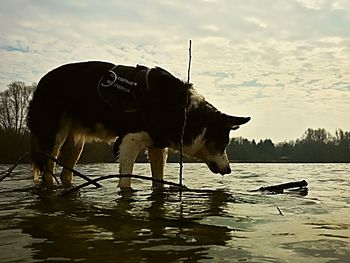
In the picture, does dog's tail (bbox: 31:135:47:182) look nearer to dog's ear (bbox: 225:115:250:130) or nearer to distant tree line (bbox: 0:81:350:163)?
dog's ear (bbox: 225:115:250:130)

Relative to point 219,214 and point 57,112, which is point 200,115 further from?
point 219,214

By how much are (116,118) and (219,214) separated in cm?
382

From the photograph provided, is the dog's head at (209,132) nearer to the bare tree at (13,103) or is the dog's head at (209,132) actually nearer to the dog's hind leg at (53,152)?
the dog's hind leg at (53,152)

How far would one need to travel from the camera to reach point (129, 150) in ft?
25.1

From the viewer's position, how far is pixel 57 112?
8469 mm

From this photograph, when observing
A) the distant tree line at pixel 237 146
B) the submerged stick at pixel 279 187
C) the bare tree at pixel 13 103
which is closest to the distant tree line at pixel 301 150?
the distant tree line at pixel 237 146

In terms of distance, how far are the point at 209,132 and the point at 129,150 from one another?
4.76 ft

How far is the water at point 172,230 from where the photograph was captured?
2869 mm

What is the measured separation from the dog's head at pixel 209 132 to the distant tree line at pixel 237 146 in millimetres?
20918

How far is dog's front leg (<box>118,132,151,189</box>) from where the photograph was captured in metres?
7.61

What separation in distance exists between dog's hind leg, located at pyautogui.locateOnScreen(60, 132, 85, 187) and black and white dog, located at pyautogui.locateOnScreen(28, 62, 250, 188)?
28 millimetres

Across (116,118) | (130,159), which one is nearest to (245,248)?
(130,159)

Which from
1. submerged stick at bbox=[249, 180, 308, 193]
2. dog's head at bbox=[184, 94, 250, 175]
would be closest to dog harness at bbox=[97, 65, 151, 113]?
dog's head at bbox=[184, 94, 250, 175]

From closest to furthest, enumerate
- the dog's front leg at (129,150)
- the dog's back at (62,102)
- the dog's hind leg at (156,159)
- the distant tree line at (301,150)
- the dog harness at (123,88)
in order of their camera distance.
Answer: the dog's front leg at (129,150), the dog harness at (123,88), the dog's back at (62,102), the dog's hind leg at (156,159), the distant tree line at (301,150)
